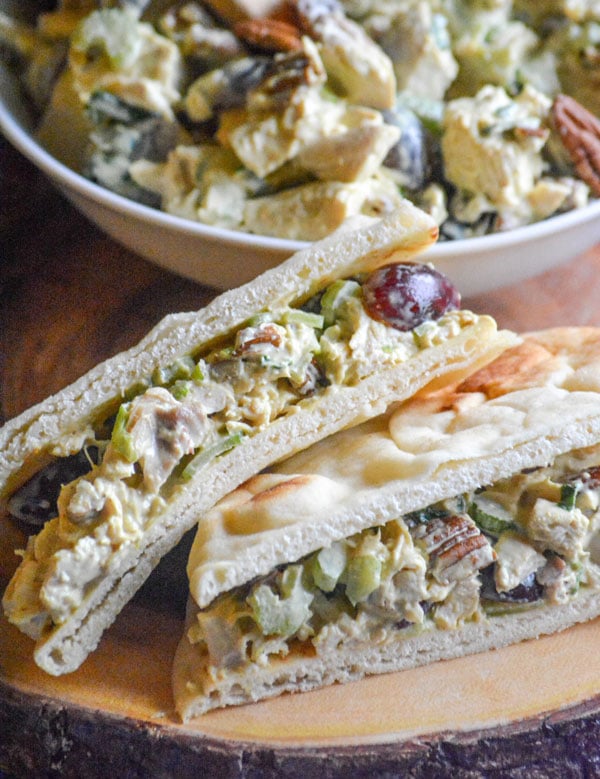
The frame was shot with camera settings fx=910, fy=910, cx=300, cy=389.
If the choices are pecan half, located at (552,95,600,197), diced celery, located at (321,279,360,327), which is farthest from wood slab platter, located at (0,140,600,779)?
pecan half, located at (552,95,600,197)

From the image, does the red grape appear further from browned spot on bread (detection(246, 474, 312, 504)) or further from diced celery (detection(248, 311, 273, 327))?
browned spot on bread (detection(246, 474, 312, 504))

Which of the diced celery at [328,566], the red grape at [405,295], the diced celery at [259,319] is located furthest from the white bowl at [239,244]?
the diced celery at [328,566]

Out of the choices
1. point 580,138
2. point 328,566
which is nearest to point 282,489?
point 328,566

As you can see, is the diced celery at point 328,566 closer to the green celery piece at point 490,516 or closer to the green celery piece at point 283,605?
the green celery piece at point 283,605

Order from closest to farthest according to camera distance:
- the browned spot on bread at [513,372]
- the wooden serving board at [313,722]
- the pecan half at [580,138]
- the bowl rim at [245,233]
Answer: the wooden serving board at [313,722] → the browned spot on bread at [513,372] → the bowl rim at [245,233] → the pecan half at [580,138]

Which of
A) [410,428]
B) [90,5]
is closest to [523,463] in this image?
[410,428]

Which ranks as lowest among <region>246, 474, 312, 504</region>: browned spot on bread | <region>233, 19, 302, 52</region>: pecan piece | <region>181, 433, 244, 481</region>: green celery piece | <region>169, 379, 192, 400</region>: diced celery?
<region>246, 474, 312, 504</region>: browned spot on bread

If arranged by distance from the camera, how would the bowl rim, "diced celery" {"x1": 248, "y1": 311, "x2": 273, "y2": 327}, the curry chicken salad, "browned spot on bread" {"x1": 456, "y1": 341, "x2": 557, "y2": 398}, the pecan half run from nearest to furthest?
"diced celery" {"x1": 248, "y1": 311, "x2": 273, "y2": 327} → "browned spot on bread" {"x1": 456, "y1": 341, "x2": 557, "y2": 398} → the bowl rim → the curry chicken salad → the pecan half
